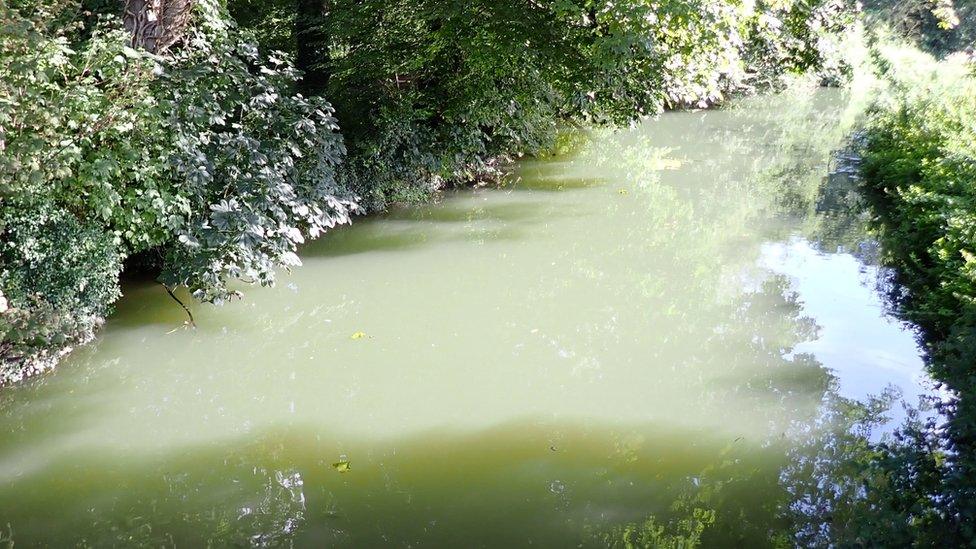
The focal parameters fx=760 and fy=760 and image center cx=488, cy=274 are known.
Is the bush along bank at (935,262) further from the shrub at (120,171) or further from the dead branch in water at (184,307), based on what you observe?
the dead branch in water at (184,307)

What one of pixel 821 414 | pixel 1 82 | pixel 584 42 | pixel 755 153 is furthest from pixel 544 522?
pixel 755 153

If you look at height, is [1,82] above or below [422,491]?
above

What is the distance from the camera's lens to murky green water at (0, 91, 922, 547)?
4.19m

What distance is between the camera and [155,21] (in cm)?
669

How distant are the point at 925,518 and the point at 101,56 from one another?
20.3 feet

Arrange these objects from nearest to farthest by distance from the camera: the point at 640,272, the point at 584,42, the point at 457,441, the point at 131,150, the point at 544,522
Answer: the point at 544,522, the point at 457,441, the point at 131,150, the point at 640,272, the point at 584,42

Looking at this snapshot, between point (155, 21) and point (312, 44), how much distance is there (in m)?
3.61

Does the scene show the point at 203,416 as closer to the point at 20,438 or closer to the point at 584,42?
the point at 20,438

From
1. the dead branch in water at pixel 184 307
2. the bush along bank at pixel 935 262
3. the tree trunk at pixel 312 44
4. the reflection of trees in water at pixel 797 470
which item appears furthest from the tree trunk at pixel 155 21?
the bush along bank at pixel 935 262

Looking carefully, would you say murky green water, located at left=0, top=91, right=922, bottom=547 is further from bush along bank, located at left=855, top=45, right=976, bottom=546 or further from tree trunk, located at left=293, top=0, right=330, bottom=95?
tree trunk, located at left=293, top=0, right=330, bottom=95

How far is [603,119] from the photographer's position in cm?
1096

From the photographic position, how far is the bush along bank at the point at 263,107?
5.39 meters

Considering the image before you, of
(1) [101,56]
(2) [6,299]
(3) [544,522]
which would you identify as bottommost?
(3) [544,522]

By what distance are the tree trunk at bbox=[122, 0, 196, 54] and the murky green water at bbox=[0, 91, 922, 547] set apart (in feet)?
7.53
